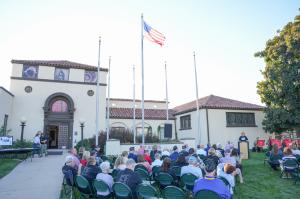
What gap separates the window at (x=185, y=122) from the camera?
2615 centimetres

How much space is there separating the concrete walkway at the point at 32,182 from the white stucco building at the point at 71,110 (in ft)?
29.0

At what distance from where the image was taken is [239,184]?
9.60 meters

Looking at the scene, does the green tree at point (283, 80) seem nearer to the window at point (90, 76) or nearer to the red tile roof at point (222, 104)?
the red tile roof at point (222, 104)

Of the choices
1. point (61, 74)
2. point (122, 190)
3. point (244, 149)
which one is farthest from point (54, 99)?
point (122, 190)

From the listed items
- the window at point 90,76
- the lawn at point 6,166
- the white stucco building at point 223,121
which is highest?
the window at point 90,76

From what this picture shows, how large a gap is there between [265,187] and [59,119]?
60.1ft

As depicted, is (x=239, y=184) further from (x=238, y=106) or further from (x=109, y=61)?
(x=238, y=106)

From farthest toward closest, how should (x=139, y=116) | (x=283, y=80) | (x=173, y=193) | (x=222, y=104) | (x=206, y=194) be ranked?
(x=139, y=116)
(x=222, y=104)
(x=283, y=80)
(x=173, y=193)
(x=206, y=194)

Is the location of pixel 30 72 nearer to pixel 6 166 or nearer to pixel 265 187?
pixel 6 166

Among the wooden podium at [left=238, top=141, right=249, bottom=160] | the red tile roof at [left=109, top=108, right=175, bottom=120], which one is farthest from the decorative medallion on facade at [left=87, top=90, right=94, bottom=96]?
the wooden podium at [left=238, top=141, right=249, bottom=160]

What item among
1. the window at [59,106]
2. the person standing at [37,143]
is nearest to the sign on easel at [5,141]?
the person standing at [37,143]

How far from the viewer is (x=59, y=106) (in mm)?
22984

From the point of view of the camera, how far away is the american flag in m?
16.9

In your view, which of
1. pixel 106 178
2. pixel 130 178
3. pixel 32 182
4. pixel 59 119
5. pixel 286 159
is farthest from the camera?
pixel 59 119
